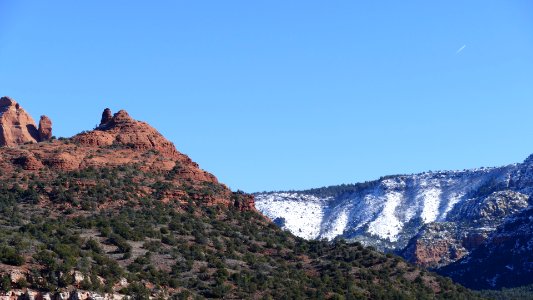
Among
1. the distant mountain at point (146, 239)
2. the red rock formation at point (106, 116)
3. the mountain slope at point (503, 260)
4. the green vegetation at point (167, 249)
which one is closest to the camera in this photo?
the distant mountain at point (146, 239)

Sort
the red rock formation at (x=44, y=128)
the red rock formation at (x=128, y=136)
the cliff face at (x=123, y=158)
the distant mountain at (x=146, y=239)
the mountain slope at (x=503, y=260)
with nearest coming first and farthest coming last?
the distant mountain at (x=146, y=239) → the cliff face at (x=123, y=158) → the red rock formation at (x=128, y=136) → the red rock formation at (x=44, y=128) → the mountain slope at (x=503, y=260)

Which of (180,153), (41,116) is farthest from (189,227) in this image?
(41,116)

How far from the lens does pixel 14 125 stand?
384 ft

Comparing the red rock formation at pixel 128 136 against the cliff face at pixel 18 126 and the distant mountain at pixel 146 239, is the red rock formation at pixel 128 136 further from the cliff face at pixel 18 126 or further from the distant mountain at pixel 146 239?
the cliff face at pixel 18 126

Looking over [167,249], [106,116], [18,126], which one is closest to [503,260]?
[106,116]

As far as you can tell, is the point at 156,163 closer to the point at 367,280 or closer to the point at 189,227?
the point at 189,227

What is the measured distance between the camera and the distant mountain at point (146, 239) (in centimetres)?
6438

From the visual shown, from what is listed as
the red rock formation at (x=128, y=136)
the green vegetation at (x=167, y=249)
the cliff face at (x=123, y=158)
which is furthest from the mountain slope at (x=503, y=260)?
the red rock formation at (x=128, y=136)

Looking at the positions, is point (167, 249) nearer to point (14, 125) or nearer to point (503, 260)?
point (14, 125)

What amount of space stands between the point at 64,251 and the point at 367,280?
28106 mm

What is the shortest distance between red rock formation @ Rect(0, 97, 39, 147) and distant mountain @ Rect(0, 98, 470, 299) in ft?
42.2

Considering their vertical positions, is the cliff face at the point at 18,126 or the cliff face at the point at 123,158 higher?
the cliff face at the point at 18,126

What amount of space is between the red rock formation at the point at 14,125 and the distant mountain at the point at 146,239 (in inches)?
506

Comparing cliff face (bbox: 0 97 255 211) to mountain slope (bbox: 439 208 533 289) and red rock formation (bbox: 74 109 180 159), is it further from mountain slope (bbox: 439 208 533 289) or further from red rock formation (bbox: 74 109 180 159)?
mountain slope (bbox: 439 208 533 289)
